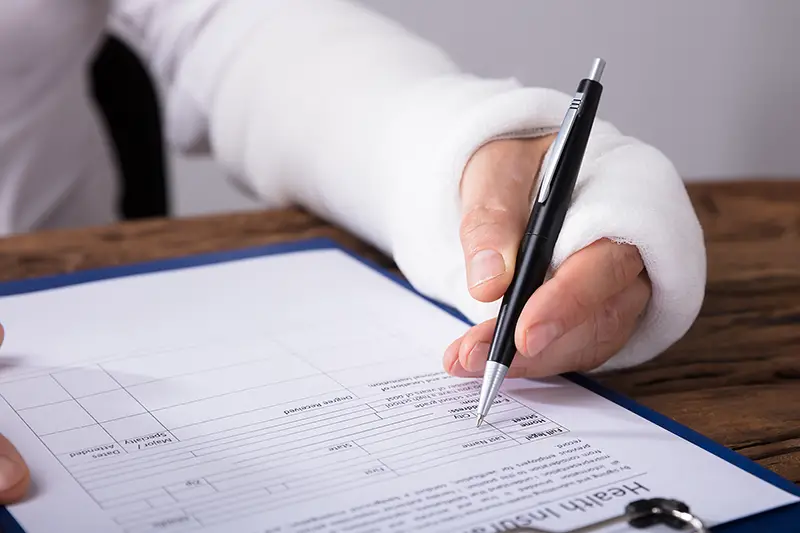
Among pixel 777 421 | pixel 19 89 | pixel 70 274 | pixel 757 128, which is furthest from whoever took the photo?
pixel 757 128

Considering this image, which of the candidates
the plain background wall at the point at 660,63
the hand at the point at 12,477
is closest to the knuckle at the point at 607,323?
the hand at the point at 12,477

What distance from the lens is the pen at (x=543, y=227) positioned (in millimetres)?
398

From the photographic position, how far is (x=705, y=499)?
13.3 inches

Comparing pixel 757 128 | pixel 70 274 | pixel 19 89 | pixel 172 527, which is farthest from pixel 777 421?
pixel 757 128

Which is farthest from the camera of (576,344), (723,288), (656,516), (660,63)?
(660,63)

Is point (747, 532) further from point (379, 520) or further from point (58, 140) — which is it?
point (58, 140)

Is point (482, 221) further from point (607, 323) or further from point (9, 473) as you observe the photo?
point (9, 473)

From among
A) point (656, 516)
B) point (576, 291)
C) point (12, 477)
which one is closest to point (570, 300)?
point (576, 291)

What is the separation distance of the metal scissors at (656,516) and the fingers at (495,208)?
0.12 metres

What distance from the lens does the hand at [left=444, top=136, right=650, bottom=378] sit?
40 centimetres

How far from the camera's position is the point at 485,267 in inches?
16.5

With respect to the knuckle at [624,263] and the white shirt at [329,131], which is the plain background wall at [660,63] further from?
the knuckle at [624,263]

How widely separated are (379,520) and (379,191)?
0.29 meters

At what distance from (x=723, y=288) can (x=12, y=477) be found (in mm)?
394
